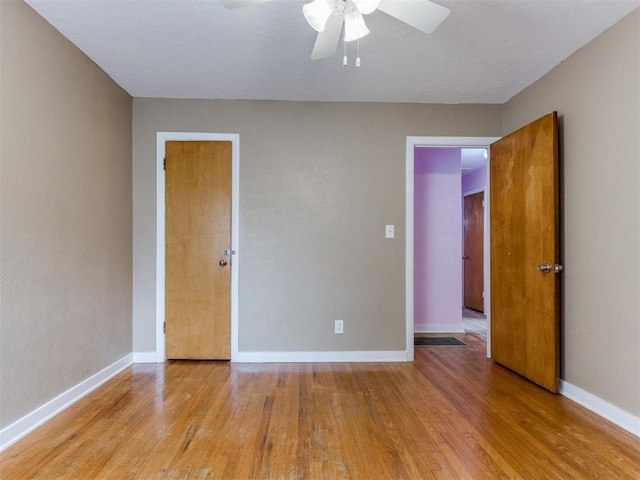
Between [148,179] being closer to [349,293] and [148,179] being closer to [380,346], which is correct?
[349,293]

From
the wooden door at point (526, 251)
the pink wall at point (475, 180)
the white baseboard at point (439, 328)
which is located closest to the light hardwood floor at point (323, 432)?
the wooden door at point (526, 251)

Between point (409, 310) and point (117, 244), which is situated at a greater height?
point (117, 244)

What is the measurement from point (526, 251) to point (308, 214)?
5.90 ft

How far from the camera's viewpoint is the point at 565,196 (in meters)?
2.52

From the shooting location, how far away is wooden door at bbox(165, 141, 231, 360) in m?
3.16

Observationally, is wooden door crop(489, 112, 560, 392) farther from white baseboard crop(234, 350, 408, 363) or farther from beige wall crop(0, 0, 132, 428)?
beige wall crop(0, 0, 132, 428)

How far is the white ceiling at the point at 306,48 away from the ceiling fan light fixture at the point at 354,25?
33 cm

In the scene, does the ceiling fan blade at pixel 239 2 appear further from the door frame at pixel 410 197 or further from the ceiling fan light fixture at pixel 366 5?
the door frame at pixel 410 197

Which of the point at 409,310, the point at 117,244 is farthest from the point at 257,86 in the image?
the point at 409,310

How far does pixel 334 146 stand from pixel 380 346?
6.16 feet

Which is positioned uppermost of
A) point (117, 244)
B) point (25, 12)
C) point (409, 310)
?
point (25, 12)

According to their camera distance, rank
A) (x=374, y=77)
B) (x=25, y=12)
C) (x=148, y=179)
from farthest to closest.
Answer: (x=148, y=179) < (x=374, y=77) < (x=25, y=12)

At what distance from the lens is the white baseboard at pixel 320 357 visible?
124 inches

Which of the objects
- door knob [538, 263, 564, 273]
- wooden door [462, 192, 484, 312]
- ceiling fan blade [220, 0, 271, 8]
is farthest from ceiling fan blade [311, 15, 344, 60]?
wooden door [462, 192, 484, 312]
